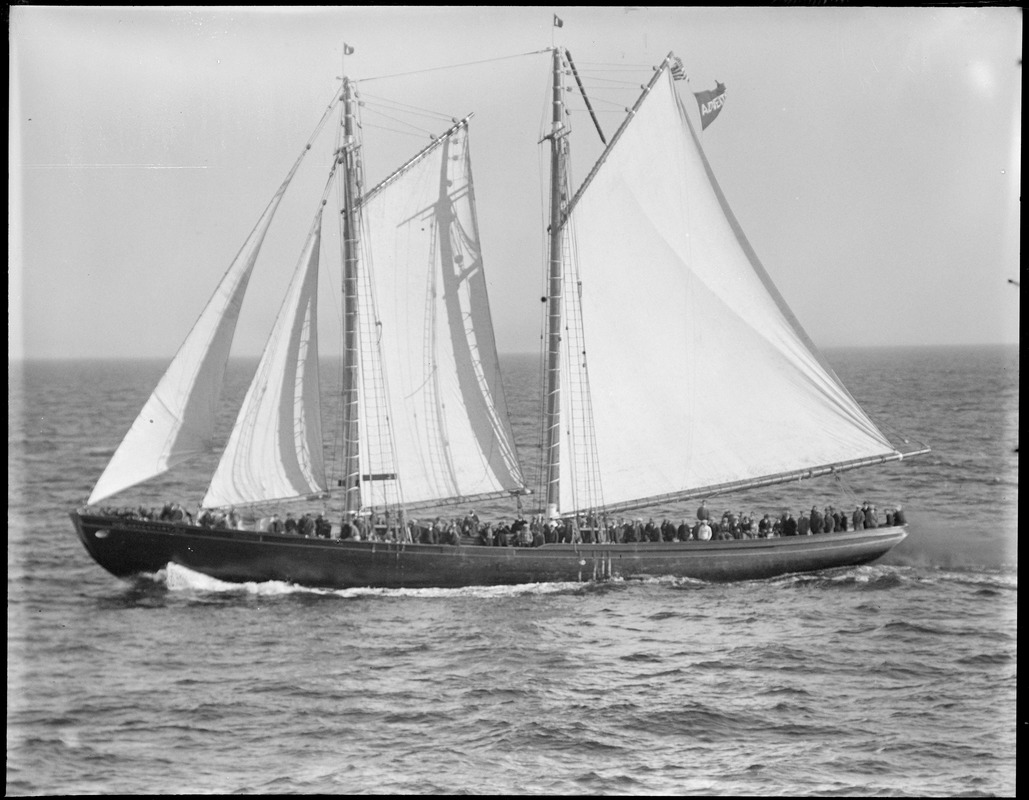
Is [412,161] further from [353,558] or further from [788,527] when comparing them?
[788,527]

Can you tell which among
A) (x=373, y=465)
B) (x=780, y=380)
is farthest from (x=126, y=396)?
(x=780, y=380)

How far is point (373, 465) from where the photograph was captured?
44.5 m

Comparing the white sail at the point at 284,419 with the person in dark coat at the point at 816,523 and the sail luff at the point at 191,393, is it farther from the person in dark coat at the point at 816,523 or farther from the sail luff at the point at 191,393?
the person in dark coat at the point at 816,523

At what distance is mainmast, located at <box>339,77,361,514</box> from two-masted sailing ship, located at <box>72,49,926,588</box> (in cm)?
7

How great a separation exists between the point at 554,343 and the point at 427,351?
4.35 meters

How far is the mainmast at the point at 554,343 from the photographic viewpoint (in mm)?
43562

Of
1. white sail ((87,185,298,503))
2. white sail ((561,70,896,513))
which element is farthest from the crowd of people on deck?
white sail ((87,185,298,503))

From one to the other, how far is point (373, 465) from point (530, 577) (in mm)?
6817

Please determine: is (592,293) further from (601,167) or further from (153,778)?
→ (153,778)

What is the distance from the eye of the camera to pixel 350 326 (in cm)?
4375

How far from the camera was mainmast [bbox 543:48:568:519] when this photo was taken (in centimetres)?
4356

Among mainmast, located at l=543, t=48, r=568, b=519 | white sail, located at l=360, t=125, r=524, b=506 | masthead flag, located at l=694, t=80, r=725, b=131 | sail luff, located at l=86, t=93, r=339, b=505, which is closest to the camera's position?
masthead flag, located at l=694, t=80, r=725, b=131

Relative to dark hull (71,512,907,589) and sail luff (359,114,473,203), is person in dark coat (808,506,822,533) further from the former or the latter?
sail luff (359,114,473,203)

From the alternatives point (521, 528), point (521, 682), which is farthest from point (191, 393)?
point (521, 682)
